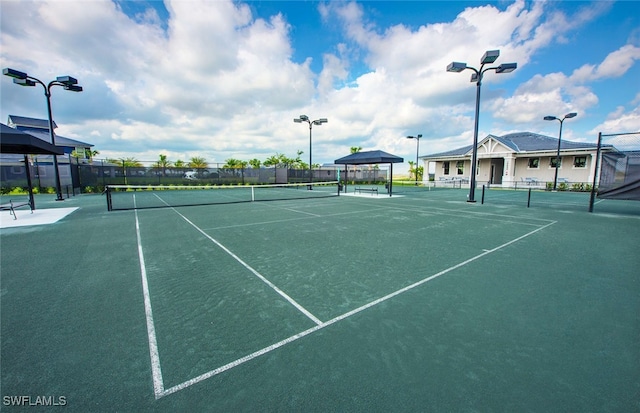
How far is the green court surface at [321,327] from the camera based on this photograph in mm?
2201

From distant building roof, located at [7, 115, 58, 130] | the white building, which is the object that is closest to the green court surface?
the white building

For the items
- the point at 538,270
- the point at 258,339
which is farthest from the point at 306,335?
the point at 538,270

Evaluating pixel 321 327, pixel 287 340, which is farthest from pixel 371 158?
pixel 287 340

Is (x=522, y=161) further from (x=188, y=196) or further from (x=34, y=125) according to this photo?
(x=34, y=125)

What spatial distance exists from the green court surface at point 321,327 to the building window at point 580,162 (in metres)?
29.8

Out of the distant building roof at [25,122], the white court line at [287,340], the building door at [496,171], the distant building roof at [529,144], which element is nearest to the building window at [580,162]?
the distant building roof at [529,144]

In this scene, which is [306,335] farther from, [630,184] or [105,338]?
[630,184]

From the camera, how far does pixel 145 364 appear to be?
101 inches

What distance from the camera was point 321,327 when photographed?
314 cm

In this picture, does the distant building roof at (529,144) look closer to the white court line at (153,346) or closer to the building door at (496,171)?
the building door at (496,171)

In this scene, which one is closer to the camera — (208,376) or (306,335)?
(208,376)

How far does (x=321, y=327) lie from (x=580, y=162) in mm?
37555

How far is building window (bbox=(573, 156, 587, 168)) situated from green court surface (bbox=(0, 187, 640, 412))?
29828 mm

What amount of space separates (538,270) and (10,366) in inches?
298
